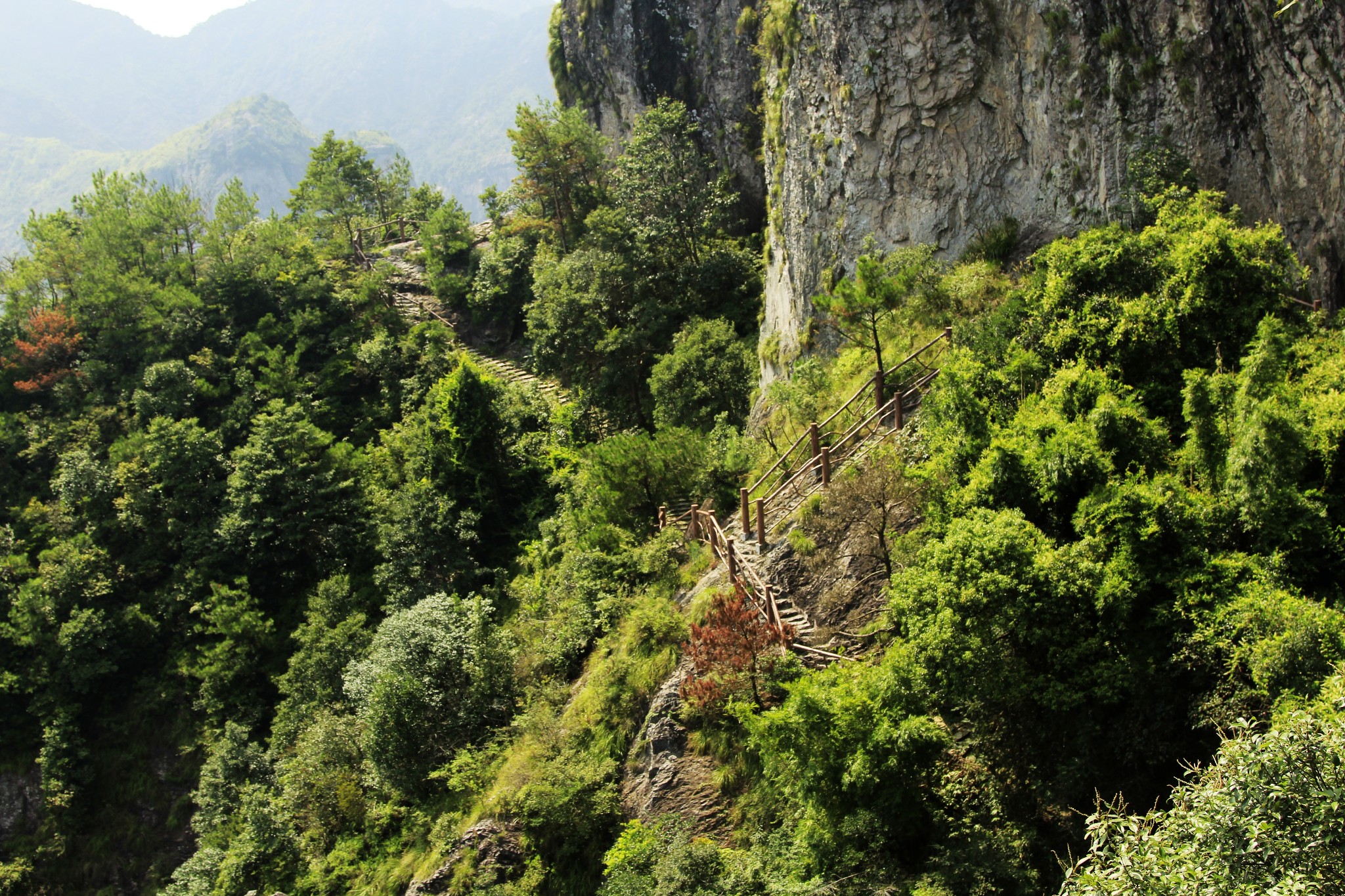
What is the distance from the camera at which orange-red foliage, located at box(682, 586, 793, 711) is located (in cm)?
1473

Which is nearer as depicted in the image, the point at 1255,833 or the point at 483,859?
the point at 1255,833

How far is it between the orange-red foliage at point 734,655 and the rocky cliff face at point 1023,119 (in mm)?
11513

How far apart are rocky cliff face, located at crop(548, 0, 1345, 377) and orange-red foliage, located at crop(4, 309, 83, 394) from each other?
34175 mm

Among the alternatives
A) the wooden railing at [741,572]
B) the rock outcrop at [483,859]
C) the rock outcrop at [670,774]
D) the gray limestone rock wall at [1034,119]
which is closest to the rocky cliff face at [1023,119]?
the gray limestone rock wall at [1034,119]

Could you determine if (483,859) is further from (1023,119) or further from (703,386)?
(1023,119)

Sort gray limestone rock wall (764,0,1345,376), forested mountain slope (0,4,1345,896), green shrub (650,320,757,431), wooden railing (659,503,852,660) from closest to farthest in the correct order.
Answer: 1. forested mountain slope (0,4,1345,896)
2. wooden railing (659,503,852,660)
3. gray limestone rock wall (764,0,1345,376)
4. green shrub (650,320,757,431)

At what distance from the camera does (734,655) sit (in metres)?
14.8

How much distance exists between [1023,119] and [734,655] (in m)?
14.3

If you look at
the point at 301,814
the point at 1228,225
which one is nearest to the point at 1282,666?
the point at 1228,225

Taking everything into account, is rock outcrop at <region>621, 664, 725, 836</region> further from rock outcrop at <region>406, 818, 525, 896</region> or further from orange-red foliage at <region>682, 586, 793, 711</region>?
rock outcrop at <region>406, 818, 525, 896</region>

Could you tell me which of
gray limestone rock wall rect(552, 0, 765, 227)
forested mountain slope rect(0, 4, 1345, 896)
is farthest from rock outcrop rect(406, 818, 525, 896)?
gray limestone rock wall rect(552, 0, 765, 227)

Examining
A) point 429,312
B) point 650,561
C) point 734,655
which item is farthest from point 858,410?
point 429,312

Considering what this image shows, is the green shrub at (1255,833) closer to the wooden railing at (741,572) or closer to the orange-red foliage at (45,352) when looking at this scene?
the wooden railing at (741,572)

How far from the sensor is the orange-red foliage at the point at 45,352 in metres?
40.6
